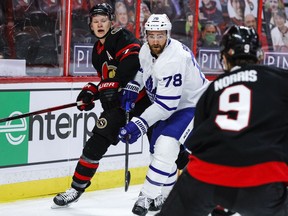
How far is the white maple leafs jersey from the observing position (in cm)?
344

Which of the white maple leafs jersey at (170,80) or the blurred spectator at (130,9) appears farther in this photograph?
the blurred spectator at (130,9)

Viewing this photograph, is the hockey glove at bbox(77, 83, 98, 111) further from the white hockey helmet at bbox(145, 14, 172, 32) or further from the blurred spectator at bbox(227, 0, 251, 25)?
the blurred spectator at bbox(227, 0, 251, 25)

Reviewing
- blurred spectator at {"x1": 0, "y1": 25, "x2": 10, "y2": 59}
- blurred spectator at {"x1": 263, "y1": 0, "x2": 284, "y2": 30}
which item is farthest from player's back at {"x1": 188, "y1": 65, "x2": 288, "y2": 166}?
blurred spectator at {"x1": 263, "y1": 0, "x2": 284, "y2": 30}

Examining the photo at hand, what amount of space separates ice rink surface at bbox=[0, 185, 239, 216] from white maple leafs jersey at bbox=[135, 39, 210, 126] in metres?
0.68

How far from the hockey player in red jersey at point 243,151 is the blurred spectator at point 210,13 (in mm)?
3496

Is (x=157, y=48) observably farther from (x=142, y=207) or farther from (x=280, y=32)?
(x=280, y=32)

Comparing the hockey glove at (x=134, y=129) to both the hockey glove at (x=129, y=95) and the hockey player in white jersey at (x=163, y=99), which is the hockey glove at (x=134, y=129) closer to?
the hockey player in white jersey at (x=163, y=99)

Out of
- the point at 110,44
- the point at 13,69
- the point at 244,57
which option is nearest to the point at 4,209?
the point at 13,69

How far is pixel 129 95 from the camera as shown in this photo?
3756 mm

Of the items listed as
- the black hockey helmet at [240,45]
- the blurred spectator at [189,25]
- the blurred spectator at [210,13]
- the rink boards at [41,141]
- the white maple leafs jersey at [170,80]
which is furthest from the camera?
the blurred spectator at [210,13]

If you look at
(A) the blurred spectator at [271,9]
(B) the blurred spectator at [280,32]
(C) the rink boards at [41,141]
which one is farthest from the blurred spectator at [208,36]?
(C) the rink boards at [41,141]

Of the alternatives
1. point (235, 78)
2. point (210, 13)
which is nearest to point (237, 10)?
point (210, 13)

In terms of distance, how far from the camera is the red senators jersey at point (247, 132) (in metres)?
2.01

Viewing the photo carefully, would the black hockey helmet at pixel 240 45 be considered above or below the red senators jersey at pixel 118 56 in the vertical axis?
above
